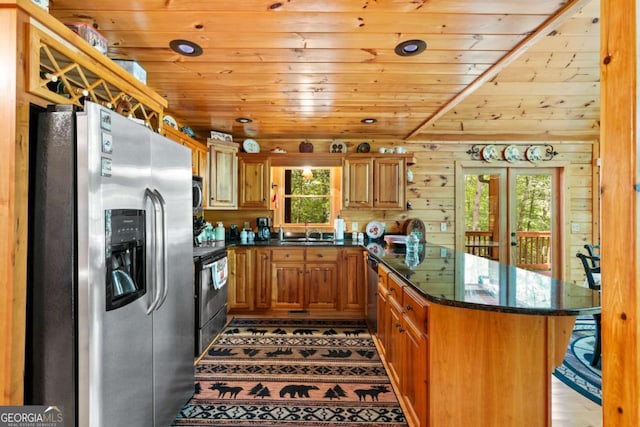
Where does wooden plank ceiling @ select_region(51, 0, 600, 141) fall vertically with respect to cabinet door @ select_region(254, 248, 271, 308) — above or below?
above

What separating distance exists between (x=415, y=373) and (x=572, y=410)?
131 centimetres

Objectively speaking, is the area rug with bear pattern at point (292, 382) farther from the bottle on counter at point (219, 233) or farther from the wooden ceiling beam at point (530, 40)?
the wooden ceiling beam at point (530, 40)

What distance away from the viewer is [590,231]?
4.73m

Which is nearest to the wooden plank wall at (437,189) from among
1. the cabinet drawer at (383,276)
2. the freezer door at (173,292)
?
the cabinet drawer at (383,276)

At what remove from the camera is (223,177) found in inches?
166

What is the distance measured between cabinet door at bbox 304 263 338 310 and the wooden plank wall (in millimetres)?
966

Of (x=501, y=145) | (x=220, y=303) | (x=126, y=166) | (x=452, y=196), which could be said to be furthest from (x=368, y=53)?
(x=501, y=145)

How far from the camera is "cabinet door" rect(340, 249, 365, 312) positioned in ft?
13.3

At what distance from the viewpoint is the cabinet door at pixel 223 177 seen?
13.3 feet

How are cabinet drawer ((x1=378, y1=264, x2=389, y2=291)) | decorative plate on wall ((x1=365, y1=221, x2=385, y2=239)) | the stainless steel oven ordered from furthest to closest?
decorative plate on wall ((x1=365, y1=221, x2=385, y2=239)) < the stainless steel oven < cabinet drawer ((x1=378, y1=264, x2=389, y2=291))

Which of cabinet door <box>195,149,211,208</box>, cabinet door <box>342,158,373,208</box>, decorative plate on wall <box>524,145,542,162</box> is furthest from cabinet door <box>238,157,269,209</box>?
decorative plate on wall <box>524,145,542,162</box>

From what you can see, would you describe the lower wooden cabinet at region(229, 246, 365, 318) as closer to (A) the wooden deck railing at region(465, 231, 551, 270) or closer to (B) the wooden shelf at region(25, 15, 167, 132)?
(A) the wooden deck railing at region(465, 231, 551, 270)

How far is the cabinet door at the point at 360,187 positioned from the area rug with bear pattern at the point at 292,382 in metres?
1.69

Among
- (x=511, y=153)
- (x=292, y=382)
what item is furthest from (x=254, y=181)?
(x=511, y=153)
